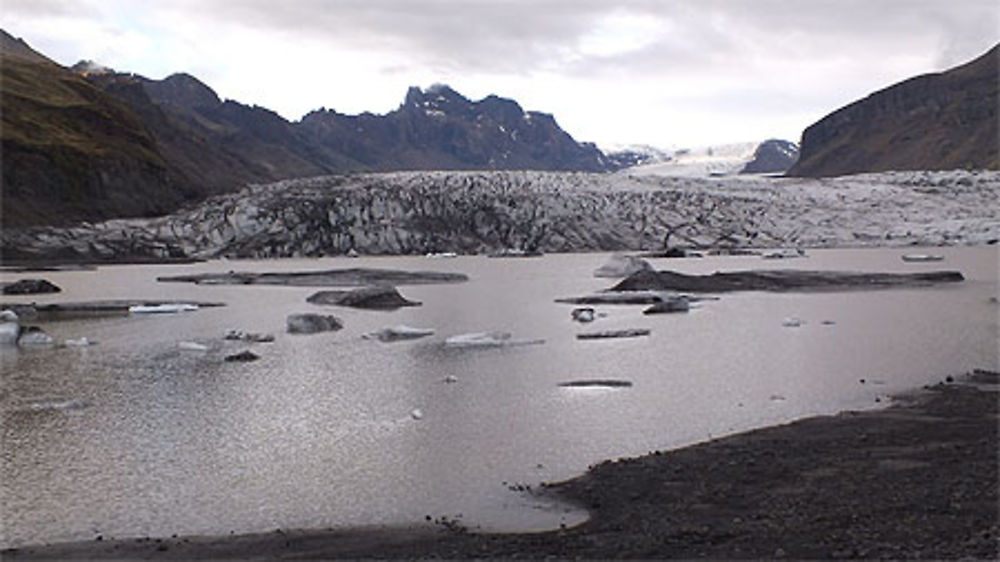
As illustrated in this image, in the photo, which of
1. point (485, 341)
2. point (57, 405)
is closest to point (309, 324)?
point (485, 341)

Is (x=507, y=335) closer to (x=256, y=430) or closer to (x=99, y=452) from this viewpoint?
(x=256, y=430)

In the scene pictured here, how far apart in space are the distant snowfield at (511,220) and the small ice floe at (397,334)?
1815 inches

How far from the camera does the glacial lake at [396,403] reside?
9.79 m

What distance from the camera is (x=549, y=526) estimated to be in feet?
28.9

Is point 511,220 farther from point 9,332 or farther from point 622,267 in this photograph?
point 9,332

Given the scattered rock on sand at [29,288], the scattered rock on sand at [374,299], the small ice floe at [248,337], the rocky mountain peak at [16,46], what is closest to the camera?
the small ice floe at [248,337]

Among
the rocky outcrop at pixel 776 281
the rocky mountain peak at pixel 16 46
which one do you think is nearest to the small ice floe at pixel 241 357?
the rocky outcrop at pixel 776 281

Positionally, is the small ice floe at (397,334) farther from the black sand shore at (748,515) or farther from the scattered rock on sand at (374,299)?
the black sand shore at (748,515)

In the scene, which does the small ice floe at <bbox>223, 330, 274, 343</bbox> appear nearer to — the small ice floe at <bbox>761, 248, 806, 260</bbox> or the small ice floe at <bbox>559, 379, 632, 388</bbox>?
the small ice floe at <bbox>559, 379, 632, 388</bbox>

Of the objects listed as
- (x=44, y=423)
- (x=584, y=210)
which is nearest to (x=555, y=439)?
Answer: (x=44, y=423)

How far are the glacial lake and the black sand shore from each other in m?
0.53

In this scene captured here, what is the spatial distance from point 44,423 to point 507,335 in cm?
1065

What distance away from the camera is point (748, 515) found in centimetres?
853

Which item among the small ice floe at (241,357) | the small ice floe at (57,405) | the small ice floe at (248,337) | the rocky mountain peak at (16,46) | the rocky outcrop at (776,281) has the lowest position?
the rocky outcrop at (776,281)
